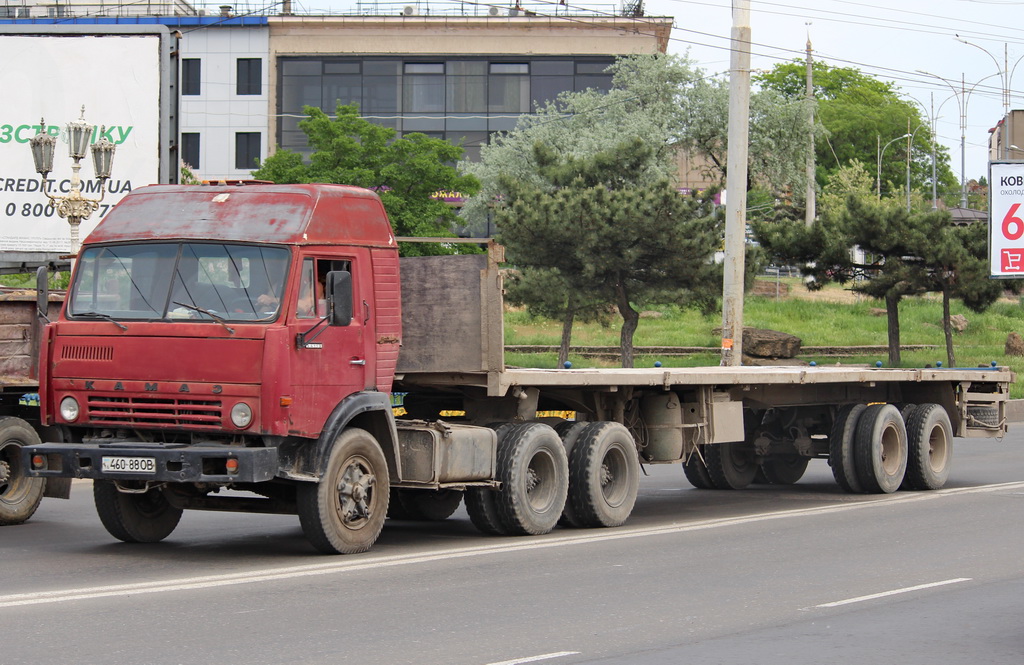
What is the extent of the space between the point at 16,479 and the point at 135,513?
198cm

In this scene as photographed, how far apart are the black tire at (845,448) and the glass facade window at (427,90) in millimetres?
49236

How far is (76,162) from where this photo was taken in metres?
20.9

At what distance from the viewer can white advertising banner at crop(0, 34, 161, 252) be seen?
22094mm

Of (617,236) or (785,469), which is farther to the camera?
(617,236)

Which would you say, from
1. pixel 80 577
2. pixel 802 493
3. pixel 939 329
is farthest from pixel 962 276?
pixel 80 577

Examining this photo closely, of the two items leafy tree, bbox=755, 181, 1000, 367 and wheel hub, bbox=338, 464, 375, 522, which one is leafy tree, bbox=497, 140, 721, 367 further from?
wheel hub, bbox=338, 464, 375, 522

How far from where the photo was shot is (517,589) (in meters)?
9.08

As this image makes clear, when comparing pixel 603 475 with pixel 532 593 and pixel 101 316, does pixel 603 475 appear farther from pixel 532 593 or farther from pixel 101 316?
pixel 101 316

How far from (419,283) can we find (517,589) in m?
3.51

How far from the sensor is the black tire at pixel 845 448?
634 inches

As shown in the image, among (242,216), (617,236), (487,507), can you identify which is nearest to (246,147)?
(617,236)

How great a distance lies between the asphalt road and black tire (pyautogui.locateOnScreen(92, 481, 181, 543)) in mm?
163

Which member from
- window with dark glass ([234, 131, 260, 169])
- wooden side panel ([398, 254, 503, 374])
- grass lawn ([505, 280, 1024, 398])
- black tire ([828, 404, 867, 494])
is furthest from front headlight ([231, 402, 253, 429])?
window with dark glass ([234, 131, 260, 169])

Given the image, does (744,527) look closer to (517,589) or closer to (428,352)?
(428,352)
